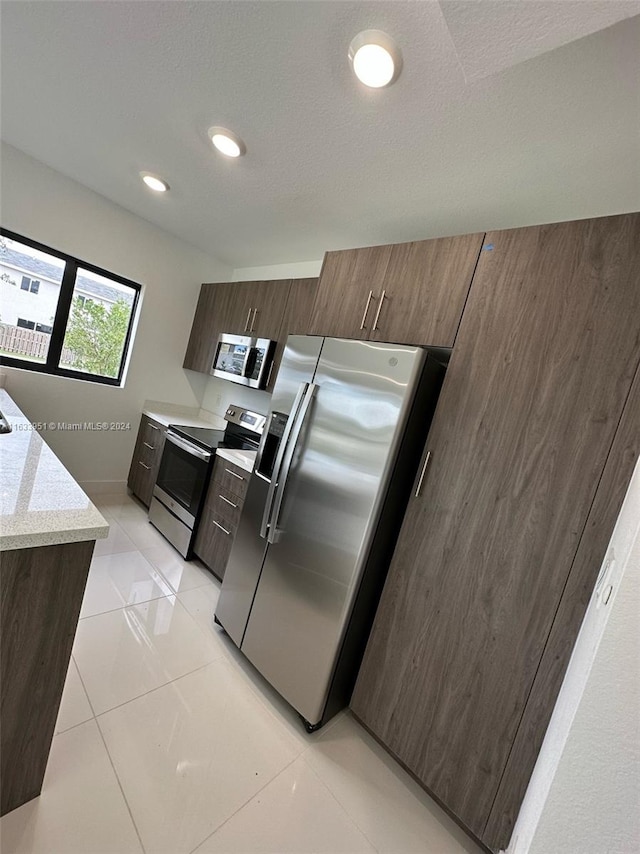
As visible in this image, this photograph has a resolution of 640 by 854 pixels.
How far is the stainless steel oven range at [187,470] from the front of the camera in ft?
9.05

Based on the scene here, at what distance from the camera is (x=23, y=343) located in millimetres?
2963

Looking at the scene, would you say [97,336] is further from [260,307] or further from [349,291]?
[349,291]

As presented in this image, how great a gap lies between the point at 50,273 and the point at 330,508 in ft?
10.1

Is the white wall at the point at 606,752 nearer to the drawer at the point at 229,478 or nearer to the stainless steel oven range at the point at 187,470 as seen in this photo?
the drawer at the point at 229,478

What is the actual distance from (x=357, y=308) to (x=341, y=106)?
811 mm

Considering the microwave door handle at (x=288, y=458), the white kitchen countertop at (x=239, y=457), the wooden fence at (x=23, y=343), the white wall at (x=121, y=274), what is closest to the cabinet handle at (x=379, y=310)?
the microwave door handle at (x=288, y=458)

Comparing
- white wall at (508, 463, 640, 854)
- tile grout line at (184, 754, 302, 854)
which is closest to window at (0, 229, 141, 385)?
tile grout line at (184, 754, 302, 854)

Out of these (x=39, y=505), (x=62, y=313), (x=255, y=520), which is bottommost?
(x=255, y=520)

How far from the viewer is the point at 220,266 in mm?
3908

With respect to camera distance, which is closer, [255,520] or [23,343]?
[255,520]

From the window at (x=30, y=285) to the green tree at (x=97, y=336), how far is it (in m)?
0.27

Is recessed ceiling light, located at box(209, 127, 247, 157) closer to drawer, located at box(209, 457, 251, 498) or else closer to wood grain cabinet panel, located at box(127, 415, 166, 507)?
drawer, located at box(209, 457, 251, 498)

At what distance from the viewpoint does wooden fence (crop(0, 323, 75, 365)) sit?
9.47 feet

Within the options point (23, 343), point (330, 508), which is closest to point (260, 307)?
point (23, 343)
